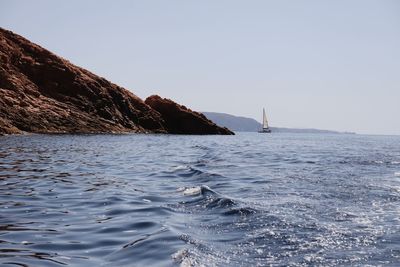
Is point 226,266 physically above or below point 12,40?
below

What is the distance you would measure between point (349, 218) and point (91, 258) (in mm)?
5566

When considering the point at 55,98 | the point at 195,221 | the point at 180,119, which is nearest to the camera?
the point at 195,221

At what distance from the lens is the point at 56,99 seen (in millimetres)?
56156

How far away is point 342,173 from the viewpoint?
612 inches

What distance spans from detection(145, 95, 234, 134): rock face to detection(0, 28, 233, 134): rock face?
483 cm

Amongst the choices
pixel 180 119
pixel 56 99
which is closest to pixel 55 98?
pixel 56 99

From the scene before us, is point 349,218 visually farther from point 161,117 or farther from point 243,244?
point 161,117

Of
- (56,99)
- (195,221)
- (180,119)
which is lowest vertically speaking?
(195,221)

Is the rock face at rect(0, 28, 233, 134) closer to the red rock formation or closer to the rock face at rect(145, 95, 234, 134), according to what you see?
the red rock formation

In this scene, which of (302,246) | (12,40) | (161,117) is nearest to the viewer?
(302,246)

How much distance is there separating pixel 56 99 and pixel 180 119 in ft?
97.9

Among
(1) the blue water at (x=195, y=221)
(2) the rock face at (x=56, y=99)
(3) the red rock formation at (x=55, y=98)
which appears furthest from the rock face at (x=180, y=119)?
(1) the blue water at (x=195, y=221)

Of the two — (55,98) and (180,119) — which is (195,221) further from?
(180,119)

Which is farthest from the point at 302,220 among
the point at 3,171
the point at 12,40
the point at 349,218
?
the point at 12,40
